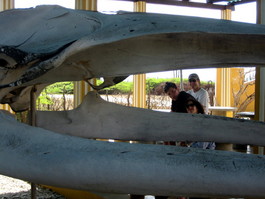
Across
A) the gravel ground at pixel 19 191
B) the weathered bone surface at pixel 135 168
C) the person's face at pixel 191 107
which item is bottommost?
the gravel ground at pixel 19 191

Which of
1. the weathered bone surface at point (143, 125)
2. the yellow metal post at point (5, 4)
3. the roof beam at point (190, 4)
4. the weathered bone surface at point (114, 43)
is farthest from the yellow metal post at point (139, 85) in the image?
the weathered bone surface at point (114, 43)

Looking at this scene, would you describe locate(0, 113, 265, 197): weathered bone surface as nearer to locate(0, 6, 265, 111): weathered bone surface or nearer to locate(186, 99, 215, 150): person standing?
locate(0, 6, 265, 111): weathered bone surface

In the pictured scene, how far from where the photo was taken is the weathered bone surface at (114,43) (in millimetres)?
1021

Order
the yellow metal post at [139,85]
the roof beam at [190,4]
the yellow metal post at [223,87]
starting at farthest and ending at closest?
the yellow metal post at [223,87]
the roof beam at [190,4]
the yellow metal post at [139,85]

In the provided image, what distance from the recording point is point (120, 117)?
1536 mm

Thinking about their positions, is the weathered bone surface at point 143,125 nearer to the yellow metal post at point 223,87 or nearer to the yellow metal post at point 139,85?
the yellow metal post at point 139,85

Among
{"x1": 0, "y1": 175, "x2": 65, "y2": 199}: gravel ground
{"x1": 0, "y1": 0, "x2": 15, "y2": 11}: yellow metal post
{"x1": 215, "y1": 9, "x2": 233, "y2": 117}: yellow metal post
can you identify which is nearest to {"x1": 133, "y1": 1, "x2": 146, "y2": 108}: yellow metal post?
{"x1": 215, "y1": 9, "x2": 233, "y2": 117}: yellow metal post

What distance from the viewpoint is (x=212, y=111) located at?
8148mm

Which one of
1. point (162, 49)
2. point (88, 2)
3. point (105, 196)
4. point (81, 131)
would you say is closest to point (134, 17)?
point (162, 49)

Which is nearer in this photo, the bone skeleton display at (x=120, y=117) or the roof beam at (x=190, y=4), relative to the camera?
→ the bone skeleton display at (x=120, y=117)

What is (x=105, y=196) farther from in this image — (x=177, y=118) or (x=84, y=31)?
(x=84, y=31)

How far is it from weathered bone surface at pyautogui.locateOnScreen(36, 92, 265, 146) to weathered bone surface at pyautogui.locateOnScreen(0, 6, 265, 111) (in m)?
0.20

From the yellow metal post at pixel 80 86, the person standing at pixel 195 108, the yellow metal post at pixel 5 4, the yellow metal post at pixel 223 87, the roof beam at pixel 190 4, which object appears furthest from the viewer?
the yellow metal post at pixel 223 87

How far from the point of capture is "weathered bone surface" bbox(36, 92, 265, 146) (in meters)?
1.32
